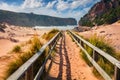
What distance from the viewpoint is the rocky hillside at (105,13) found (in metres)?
86.8

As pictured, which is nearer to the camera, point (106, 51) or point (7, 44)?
point (106, 51)

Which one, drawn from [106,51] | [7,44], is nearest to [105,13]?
[7,44]

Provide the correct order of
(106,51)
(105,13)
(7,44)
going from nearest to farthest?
(106,51) → (7,44) → (105,13)

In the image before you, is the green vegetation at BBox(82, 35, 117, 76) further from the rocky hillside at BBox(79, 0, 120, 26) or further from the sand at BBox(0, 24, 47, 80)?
the rocky hillside at BBox(79, 0, 120, 26)

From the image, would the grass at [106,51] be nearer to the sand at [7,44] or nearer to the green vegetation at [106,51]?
the green vegetation at [106,51]

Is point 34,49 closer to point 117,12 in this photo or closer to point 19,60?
point 19,60

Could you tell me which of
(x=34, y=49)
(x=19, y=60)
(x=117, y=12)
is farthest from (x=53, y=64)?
(x=117, y=12)

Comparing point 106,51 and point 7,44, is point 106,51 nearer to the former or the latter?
point 106,51

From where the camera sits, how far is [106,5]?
463 ft

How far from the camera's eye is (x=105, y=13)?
390 feet

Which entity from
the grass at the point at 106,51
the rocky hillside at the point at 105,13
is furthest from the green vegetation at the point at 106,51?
the rocky hillside at the point at 105,13

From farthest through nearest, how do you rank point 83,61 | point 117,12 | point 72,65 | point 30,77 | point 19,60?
1. point 117,12
2. point 83,61
3. point 72,65
4. point 19,60
5. point 30,77

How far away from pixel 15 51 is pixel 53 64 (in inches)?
210

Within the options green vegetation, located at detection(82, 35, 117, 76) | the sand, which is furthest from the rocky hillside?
green vegetation, located at detection(82, 35, 117, 76)
